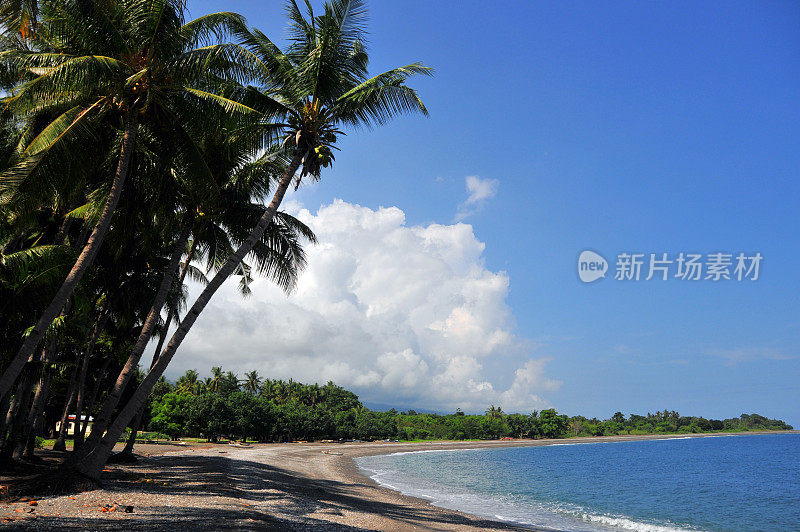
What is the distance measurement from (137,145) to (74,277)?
437cm

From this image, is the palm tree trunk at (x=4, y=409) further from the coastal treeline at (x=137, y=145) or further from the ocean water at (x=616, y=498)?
the ocean water at (x=616, y=498)

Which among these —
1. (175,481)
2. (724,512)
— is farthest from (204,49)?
(724,512)

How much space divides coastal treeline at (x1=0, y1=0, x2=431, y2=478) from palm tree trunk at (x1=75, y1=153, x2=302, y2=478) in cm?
4

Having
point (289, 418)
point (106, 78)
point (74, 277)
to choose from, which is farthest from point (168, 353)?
point (289, 418)

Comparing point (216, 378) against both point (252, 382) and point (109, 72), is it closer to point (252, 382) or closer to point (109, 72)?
point (252, 382)

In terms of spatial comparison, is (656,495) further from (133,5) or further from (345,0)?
(133,5)

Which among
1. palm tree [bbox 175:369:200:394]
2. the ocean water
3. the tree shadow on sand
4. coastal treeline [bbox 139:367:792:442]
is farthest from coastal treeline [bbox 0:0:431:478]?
palm tree [bbox 175:369:200:394]

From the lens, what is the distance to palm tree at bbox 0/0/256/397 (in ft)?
34.1

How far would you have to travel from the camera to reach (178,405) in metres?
60.3

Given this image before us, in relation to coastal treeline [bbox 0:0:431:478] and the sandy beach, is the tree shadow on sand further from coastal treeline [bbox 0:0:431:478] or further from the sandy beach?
coastal treeline [bbox 0:0:431:478]

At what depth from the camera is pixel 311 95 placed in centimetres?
1452

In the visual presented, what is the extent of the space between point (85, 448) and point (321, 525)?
6924mm

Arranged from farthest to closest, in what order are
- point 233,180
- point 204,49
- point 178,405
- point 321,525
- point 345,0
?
point 178,405 < point 233,180 < point 345,0 < point 321,525 < point 204,49

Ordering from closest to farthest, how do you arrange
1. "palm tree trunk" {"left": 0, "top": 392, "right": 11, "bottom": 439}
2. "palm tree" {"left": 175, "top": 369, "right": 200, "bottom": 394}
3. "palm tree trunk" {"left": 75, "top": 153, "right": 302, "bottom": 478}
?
1. "palm tree trunk" {"left": 75, "top": 153, "right": 302, "bottom": 478}
2. "palm tree trunk" {"left": 0, "top": 392, "right": 11, "bottom": 439}
3. "palm tree" {"left": 175, "top": 369, "right": 200, "bottom": 394}
